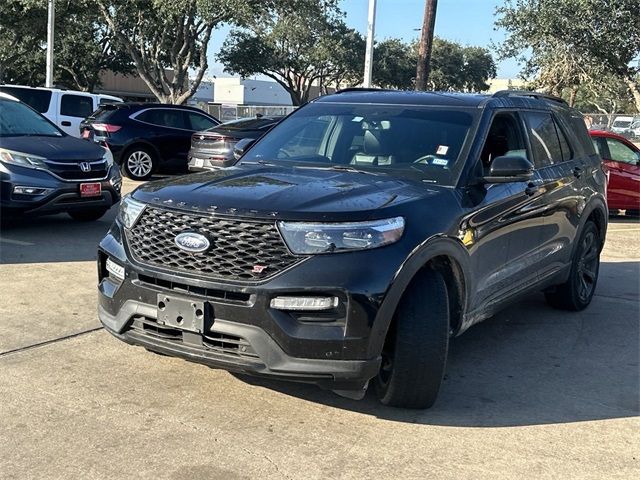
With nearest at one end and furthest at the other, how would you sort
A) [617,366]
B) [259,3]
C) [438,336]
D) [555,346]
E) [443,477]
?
[443,477] < [438,336] < [617,366] < [555,346] < [259,3]

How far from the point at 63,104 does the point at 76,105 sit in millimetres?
325

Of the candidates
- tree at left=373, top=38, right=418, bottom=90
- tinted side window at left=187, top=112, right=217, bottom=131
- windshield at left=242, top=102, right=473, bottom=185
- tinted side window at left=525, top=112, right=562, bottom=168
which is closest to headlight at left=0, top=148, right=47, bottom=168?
windshield at left=242, top=102, right=473, bottom=185

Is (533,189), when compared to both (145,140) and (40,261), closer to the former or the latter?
(40,261)

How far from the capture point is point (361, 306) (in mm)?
3541

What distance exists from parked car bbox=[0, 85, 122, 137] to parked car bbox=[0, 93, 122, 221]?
7833 millimetres

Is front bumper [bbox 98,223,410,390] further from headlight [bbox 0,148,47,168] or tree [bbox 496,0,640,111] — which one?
tree [bbox 496,0,640,111]

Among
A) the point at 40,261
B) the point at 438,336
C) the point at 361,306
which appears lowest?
the point at 40,261

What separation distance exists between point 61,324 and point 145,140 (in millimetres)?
10172

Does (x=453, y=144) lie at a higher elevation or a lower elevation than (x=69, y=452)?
higher

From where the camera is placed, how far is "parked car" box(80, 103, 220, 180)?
14.8 meters

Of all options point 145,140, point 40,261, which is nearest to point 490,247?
point 40,261

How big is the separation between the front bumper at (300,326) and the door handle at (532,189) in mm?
1958

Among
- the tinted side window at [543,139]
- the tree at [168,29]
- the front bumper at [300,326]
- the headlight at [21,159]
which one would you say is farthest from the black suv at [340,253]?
the tree at [168,29]

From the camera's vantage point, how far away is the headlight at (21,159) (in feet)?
27.4
